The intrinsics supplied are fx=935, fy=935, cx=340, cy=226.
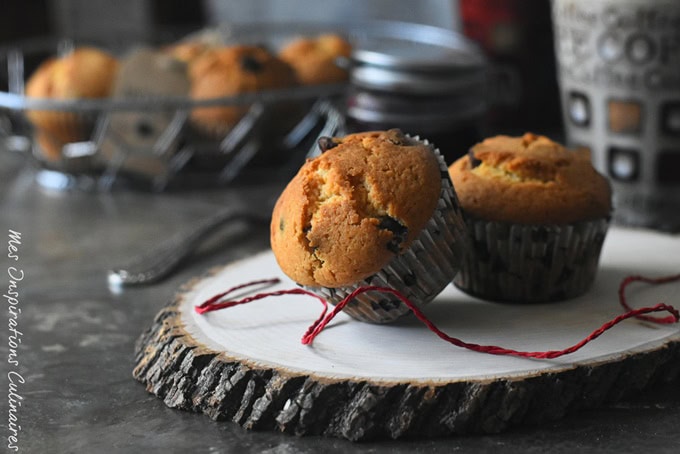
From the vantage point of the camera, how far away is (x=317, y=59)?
2014 millimetres

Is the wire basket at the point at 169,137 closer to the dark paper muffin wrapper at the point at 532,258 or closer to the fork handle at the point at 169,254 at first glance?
the fork handle at the point at 169,254

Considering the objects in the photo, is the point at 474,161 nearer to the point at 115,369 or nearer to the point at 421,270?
the point at 421,270

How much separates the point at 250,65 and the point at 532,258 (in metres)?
0.97

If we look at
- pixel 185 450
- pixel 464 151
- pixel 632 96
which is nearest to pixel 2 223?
pixel 464 151

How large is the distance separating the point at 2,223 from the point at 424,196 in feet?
3.70

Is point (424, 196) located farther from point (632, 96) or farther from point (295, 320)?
point (632, 96)

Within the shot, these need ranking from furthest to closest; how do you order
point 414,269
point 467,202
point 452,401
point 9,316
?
1. point 9,316
2. point 467,202
3. point 414,269
4. point 452,401

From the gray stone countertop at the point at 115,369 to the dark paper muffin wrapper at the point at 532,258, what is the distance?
0.55 feet

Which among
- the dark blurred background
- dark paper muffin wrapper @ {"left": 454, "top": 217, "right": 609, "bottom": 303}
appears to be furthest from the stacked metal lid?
dark paper muffin wrapper @ {"left": 454, "top": 217, "right": 609, "bottom": 303}

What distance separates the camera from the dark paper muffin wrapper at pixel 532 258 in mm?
1064

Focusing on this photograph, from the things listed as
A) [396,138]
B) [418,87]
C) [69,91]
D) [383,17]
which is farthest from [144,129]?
[396,138]

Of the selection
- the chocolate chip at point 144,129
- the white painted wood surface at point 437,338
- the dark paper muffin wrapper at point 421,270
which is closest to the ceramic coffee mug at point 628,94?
the white painted wood surface at point 437,338

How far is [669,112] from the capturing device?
1458mm

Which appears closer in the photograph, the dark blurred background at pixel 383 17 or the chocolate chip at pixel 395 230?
the chocolate chip at pixel 395 230
